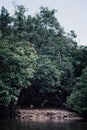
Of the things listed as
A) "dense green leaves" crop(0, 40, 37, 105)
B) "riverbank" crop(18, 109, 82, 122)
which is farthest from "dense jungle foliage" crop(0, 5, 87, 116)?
"dense green leaves" crop(0, 40, 37, 105)

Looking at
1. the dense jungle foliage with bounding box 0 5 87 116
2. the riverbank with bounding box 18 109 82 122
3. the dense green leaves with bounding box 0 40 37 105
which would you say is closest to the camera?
the dense green leaves with bounding box 0 40 37 105

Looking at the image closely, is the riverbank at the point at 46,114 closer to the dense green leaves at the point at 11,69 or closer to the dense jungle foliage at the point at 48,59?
the dense jungle foliage at the point at 48,59

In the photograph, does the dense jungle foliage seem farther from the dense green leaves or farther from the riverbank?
the dense green leaves

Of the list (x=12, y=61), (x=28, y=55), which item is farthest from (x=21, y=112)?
(x=12, y=61)

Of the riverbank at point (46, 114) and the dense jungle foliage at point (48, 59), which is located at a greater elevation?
the dense jungle foliage at point (48, 59)

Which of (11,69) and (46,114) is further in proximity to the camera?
(46,114)

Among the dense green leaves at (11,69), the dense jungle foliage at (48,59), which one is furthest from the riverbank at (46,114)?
the dense green leaves at (11,69)

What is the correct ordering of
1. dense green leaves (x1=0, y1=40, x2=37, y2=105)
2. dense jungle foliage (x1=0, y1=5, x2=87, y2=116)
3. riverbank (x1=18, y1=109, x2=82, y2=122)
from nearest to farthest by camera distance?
dense green leaves (x1=0, y1=40, x2=37, y2=105)
riverbank (x1=18, y1=109, x2=82, y2=122)
dense jungle foliage (x1=0, y1=5, x2=87, y2=116)

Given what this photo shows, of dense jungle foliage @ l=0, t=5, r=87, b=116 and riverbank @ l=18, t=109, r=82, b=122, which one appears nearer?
riverbank @ l=18, t=109, r=82, b=122

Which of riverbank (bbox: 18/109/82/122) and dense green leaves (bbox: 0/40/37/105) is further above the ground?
dense green leaves (bbox: 0/40/37/105)

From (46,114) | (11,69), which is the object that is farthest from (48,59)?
(11,69)

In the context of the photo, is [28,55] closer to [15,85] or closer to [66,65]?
[15,85]

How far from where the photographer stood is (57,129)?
32812 mm

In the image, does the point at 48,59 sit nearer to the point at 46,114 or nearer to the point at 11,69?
the point at 46,114
